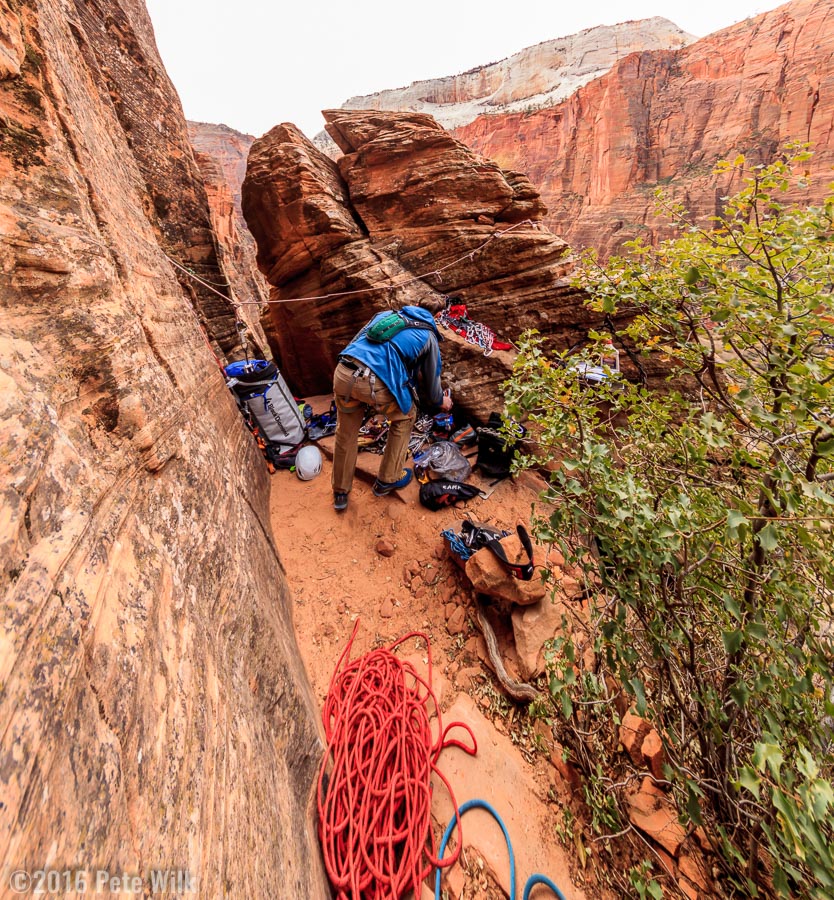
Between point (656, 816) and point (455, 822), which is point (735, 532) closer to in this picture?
point (656, 816)

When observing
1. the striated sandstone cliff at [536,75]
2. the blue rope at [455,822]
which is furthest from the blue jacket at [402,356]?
the striated sandstone cliff at [536,75]

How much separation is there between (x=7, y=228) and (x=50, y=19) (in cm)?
196

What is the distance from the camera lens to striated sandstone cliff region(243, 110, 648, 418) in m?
5.24

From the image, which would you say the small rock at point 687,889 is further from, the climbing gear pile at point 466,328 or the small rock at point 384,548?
the climbing gear pile at point 466,328

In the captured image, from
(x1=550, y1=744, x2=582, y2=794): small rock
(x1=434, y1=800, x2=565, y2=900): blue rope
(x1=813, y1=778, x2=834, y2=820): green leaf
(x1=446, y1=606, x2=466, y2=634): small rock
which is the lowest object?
(x1=550, y1=744, x2=582, y2=794): small rock

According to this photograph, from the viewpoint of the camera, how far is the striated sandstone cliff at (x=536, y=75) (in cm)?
3484

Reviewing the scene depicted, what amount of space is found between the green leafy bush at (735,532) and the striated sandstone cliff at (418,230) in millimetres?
3552

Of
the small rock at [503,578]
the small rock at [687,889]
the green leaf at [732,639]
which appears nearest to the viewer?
the green leaf at [732,639]

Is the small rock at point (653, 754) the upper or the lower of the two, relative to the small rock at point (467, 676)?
upper

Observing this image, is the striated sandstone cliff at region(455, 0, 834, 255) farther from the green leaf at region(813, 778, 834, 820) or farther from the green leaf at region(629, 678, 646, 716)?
the green leaf at region(813, 778, 834, 820)

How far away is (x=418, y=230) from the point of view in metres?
5.55

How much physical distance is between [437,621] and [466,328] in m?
4.16

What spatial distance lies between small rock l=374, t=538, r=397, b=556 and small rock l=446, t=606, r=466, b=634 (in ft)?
2.68

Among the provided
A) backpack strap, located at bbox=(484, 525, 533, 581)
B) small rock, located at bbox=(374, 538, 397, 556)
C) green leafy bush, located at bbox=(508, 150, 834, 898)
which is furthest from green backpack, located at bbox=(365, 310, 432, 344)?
backpack strap, located at bbox=(484, 525, 533, 581)
